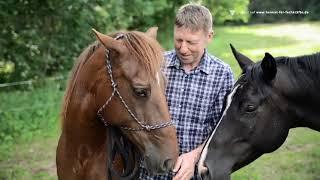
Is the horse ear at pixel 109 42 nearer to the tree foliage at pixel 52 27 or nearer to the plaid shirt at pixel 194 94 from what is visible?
the plaid shirt at pixel 194 94

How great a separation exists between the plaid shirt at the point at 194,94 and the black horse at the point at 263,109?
0.45 ft

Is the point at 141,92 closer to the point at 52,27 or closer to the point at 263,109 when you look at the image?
the point at 263,109

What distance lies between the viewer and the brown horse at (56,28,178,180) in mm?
2486

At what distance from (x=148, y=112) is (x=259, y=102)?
862 millimetres

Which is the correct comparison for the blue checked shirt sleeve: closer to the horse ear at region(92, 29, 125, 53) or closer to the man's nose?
the man's nose

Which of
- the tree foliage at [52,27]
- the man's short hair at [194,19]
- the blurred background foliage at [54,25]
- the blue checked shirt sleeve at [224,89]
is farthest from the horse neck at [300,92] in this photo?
the tree foliage at [52,27]

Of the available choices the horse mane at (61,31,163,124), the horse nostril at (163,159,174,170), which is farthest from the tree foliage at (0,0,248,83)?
the horse nostril at (163,159,174,170)

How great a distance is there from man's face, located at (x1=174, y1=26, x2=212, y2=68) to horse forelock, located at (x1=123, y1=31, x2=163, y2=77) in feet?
0.55

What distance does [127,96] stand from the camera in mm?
2531

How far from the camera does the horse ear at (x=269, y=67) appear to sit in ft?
9.52

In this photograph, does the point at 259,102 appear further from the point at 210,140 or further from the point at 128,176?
the point at 128,176

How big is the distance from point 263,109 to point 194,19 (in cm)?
80

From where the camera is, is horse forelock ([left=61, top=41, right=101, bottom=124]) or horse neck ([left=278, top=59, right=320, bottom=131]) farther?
horse neck ([left=278, top=59, right=320, bottom=131])

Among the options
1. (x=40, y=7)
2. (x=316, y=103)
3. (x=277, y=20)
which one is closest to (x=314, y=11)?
(x=277, y=20)
